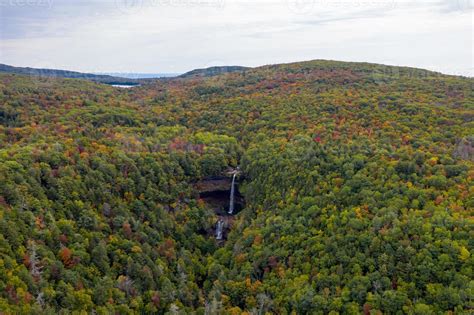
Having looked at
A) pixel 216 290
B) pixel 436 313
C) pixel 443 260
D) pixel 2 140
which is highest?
pixel 2 140

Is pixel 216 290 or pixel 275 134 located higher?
pixel 275 134

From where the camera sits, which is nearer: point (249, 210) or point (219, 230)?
point (249, 210)

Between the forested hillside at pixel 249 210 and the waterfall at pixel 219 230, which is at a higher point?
the forested hillside at pixel 249 210

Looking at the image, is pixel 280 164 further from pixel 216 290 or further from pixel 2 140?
pixel 2 140

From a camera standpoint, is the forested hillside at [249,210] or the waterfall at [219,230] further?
the waterfall at [219,230]

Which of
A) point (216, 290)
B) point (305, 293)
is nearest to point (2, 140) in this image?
point (216, 290)

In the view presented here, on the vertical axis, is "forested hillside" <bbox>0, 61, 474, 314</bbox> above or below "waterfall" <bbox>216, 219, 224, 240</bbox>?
above

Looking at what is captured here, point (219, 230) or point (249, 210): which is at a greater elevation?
point (249, 210)

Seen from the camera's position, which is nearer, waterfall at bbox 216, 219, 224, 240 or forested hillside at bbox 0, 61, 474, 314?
forested hillside at bbox 0, 61, 474, 314
